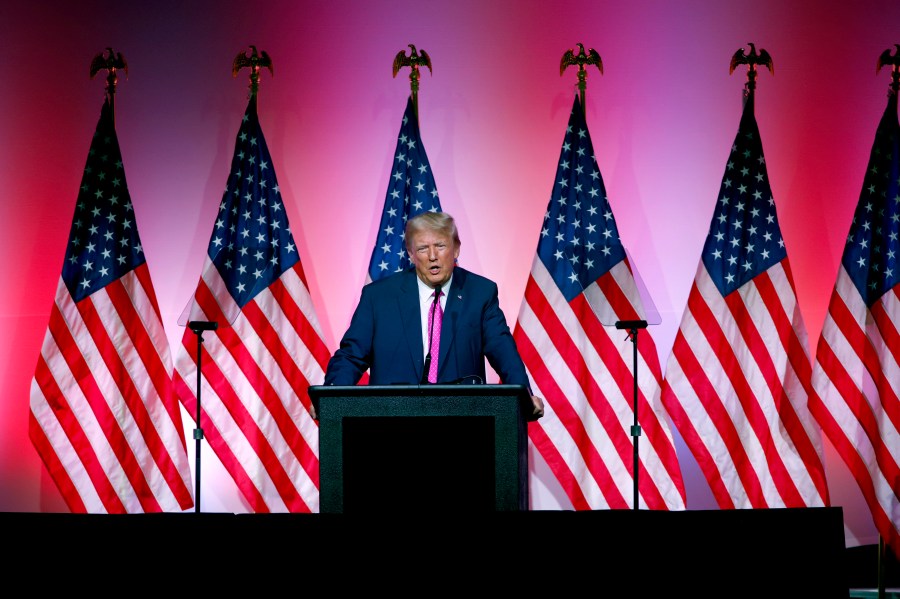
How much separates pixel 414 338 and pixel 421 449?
80cm

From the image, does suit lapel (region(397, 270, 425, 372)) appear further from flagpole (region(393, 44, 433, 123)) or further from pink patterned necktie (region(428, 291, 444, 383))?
flagpole (region(393, 44, 433, 123))

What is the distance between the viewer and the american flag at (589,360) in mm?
4543

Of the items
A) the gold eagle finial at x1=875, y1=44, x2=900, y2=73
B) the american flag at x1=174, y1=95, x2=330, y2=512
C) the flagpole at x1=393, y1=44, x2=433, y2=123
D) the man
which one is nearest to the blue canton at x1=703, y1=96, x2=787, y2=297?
the gold eagle finial at x1=875, y1=44, x2=900, y2=73

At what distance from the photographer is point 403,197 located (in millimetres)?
4766

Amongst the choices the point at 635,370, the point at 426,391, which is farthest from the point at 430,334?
the point at 635,370

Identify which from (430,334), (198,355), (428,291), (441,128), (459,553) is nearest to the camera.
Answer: (459,553)

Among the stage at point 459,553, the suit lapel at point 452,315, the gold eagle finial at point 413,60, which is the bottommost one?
the stage at point 459,553

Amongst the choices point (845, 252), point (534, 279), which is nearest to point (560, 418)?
point (534, 279)

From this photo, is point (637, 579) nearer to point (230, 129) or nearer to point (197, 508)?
point (197, 508)

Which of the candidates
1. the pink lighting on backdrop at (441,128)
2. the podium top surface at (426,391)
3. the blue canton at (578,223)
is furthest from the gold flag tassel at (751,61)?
the podium top surface at (426,391)

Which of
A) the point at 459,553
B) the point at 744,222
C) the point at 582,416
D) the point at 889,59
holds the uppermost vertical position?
the point at 889,59

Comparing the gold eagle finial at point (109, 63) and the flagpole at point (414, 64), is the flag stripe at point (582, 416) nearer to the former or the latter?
the flagpole at point (414, 64)

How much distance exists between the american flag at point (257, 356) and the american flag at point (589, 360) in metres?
1.08

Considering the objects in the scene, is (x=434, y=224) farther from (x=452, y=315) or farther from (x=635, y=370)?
(x=635, y=370)
